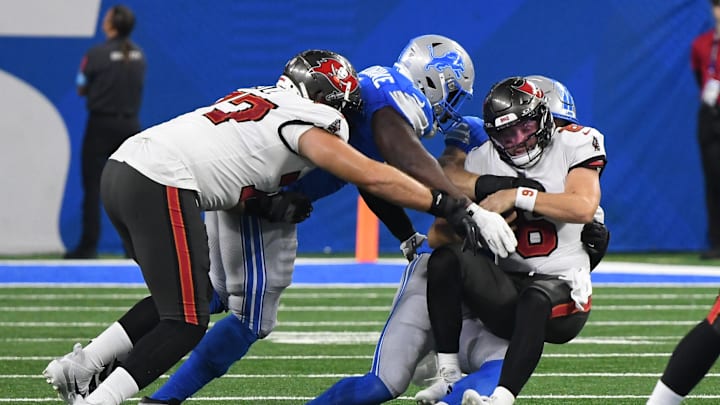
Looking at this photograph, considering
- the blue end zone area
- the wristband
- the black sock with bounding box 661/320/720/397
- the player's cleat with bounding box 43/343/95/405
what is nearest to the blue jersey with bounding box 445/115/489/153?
the wristband

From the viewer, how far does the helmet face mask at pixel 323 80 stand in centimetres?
408

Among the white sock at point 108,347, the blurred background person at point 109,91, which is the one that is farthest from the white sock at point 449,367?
the blurred background person at point 109,91

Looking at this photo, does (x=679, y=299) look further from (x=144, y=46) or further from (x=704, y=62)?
(x=144, y=46)

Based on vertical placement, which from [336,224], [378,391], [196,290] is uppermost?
[196,290]

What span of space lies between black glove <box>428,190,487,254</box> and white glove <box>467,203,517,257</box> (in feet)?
0.07

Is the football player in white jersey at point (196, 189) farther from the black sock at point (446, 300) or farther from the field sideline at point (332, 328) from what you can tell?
the field sideline at point (332, 328)

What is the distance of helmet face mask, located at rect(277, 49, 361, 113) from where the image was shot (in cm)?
408

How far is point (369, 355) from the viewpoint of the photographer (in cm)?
582

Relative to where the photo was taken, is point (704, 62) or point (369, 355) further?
point (704, 62)

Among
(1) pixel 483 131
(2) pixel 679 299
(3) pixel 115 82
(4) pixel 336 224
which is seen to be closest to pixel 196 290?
(1) pixel 483 131

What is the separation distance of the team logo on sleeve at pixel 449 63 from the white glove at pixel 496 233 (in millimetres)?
851

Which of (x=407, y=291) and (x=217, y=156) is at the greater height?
(x=217, y=156)

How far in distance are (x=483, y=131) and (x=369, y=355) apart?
5.31 feet

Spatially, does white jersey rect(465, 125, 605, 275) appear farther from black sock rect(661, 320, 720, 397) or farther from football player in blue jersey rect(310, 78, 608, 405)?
black sock rect(661, 320, 720, 397)
